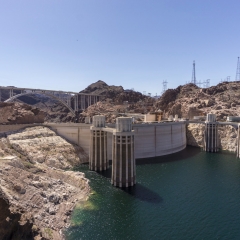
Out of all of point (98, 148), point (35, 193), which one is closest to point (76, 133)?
point (98, 148)

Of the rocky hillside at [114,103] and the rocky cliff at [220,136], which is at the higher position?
the rocky hillside at [114,103]

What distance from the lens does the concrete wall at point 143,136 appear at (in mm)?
57188

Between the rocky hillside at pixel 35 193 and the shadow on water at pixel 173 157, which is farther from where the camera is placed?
the shadow on water at pixel 173 157

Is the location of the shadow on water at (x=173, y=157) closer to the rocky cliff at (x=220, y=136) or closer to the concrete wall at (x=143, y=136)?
the concrete wall at (x=143, y=136)

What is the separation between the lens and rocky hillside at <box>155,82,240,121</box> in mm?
81938

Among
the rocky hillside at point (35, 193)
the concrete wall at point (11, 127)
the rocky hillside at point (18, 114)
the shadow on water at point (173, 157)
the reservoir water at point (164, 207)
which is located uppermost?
the rocky hillside at point (18, 114)

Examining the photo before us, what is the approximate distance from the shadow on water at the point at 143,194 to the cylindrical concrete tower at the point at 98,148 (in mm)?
11054

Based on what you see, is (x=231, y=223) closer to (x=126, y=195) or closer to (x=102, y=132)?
(x=126, y=195)

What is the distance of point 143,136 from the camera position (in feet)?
196

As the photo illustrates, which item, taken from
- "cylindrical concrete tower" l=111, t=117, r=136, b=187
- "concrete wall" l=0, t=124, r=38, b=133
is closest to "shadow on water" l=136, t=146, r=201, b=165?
"cylindrical concrete tower" l=111, t=117, r=136, b=187

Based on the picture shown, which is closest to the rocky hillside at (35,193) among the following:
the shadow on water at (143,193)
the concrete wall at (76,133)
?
the shadow on water at (143,193)

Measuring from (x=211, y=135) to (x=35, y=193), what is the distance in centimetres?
5541

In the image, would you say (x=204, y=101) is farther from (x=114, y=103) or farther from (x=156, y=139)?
(x=114, y=103)

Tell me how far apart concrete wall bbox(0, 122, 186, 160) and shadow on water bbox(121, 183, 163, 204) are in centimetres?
1918
